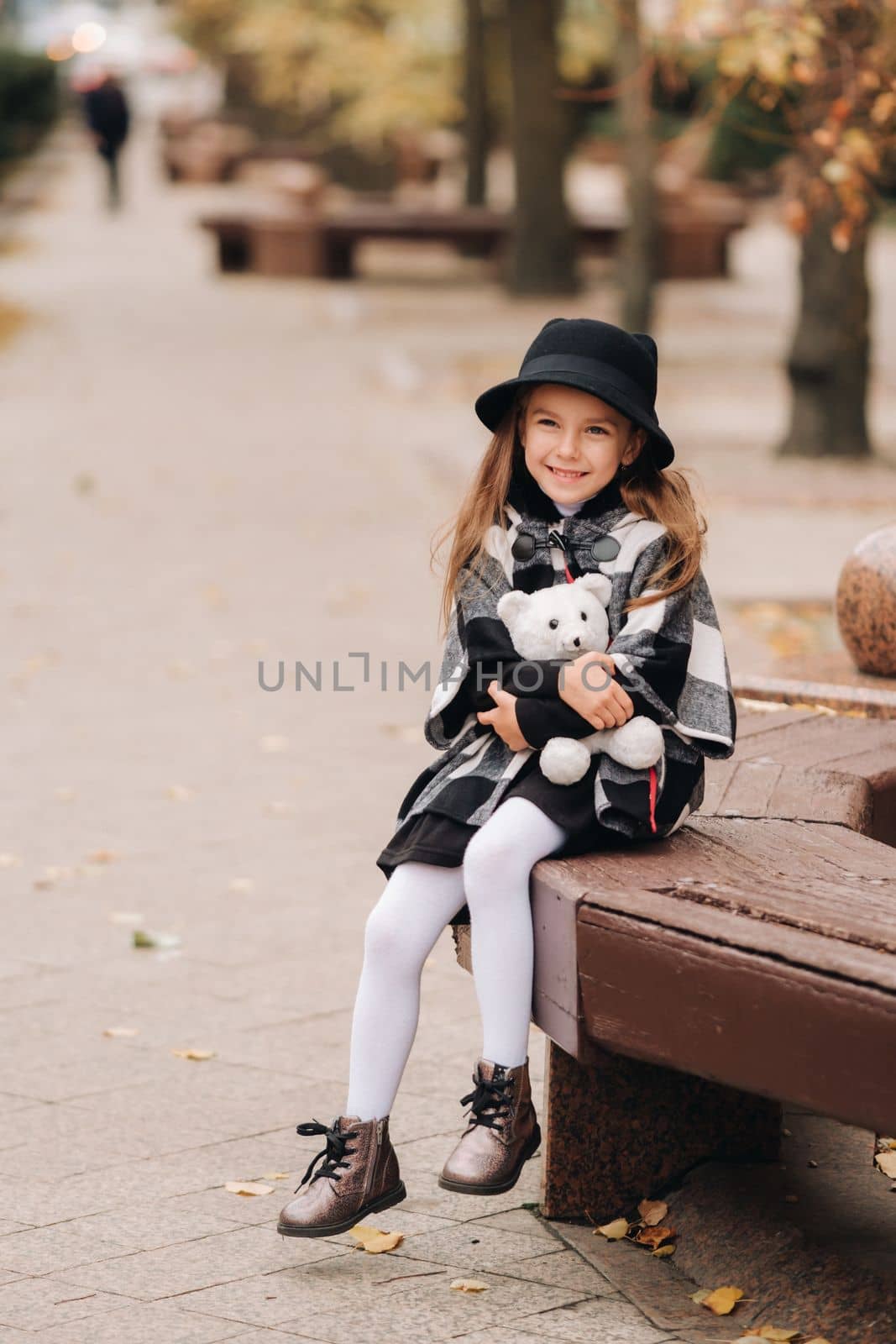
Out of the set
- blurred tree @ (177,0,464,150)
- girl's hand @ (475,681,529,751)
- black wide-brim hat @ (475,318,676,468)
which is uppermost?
blurred tree @ (177,0,464,150)

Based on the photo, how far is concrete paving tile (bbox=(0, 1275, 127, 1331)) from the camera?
3080 mm

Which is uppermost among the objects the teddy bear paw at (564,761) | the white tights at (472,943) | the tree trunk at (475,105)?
the tree trunk at (475,105)

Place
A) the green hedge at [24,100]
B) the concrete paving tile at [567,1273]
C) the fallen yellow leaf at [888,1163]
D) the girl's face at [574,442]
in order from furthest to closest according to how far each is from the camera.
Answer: the green hedge at [24,100]
the fallen yellow leaf at [888,1163]
the girl's face at [574,442]
the concrete paving tile at [567,1273]

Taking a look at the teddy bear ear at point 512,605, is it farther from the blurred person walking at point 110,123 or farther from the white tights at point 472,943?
the blurred person walking at point 110,123

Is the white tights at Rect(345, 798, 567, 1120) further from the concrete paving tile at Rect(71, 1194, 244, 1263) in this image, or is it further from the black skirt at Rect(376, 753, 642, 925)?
the concrete paving tile at Rect(71, 1194, 244, 1263)

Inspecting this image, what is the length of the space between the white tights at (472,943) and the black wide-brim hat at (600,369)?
2.24 feet

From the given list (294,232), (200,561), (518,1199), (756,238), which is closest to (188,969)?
(518,1199)

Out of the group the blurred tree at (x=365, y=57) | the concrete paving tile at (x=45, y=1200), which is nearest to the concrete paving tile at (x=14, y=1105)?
the concrete paving tile at (x=45, y=1200)

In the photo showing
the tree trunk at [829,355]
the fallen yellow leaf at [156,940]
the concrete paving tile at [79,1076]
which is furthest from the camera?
the tree trunk at [829,355]

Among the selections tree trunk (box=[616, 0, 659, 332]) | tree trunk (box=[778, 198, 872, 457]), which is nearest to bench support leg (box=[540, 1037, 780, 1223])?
tree trunk (box=[778, 198, 872, 457])

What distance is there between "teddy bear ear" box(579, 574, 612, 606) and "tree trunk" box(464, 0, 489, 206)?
2415 centimetres

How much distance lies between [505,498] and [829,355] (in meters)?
9.10

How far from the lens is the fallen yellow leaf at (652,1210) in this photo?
136 inches

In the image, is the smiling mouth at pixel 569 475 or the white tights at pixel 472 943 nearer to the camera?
the white tights at pixel 472 943
